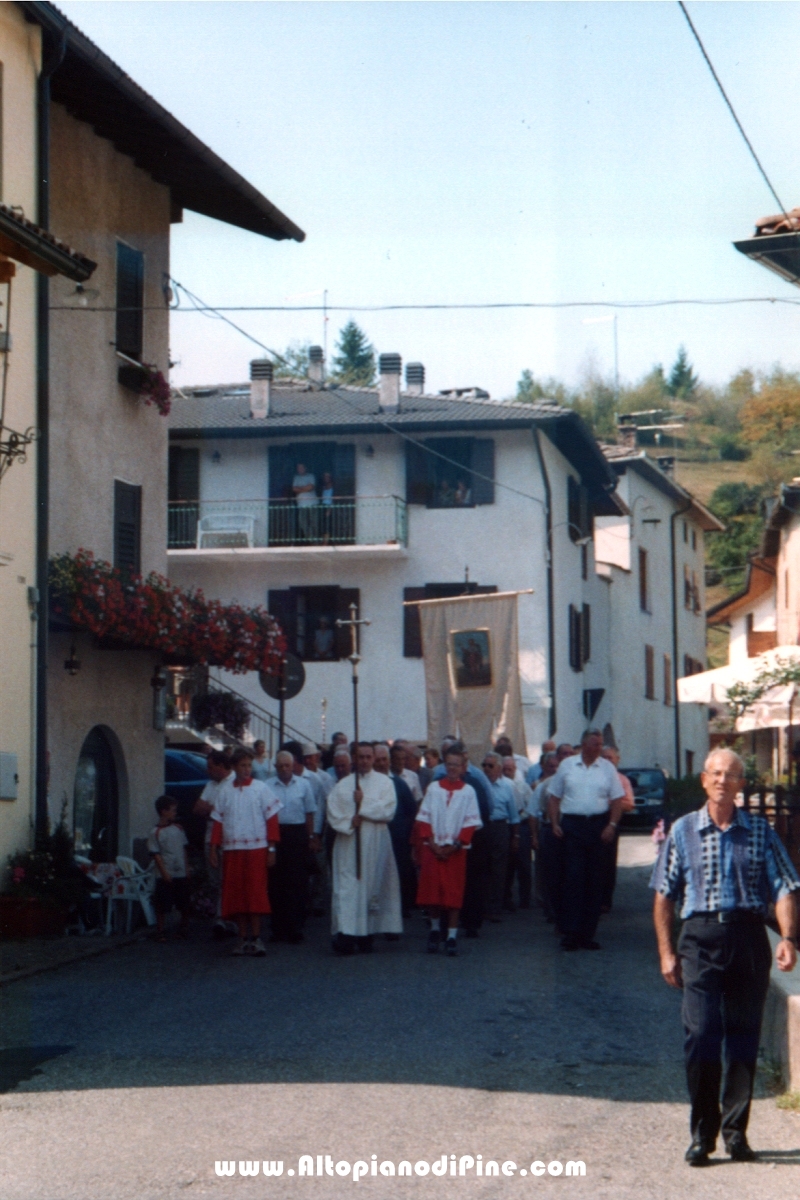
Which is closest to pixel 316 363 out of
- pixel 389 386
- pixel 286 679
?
pixel 389 386

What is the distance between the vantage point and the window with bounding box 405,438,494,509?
1468 inches

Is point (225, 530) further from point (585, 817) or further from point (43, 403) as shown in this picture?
point (585, 817)

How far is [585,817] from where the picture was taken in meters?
15.2

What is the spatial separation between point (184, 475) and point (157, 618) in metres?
21.1

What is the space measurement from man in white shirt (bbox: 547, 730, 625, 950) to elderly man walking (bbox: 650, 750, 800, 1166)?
7.51 m

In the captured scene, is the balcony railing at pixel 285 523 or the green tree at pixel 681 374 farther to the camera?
the green tree at pixel 681 374

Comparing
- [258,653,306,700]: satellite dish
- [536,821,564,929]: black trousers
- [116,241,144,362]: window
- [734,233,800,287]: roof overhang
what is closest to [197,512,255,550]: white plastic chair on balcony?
[116,241,144,362]: window

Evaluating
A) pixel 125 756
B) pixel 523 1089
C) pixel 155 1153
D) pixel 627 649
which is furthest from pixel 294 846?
pixel 627 649

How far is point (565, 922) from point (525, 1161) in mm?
7813

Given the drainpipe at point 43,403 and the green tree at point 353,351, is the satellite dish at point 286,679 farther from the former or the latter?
the green tree at point 353,351

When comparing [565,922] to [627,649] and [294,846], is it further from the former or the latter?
[627,649]

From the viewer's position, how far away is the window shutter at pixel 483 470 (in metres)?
37.2

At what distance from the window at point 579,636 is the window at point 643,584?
321 inches

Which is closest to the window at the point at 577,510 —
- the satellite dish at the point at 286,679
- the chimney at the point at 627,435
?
the chimney at the point at 627,435
